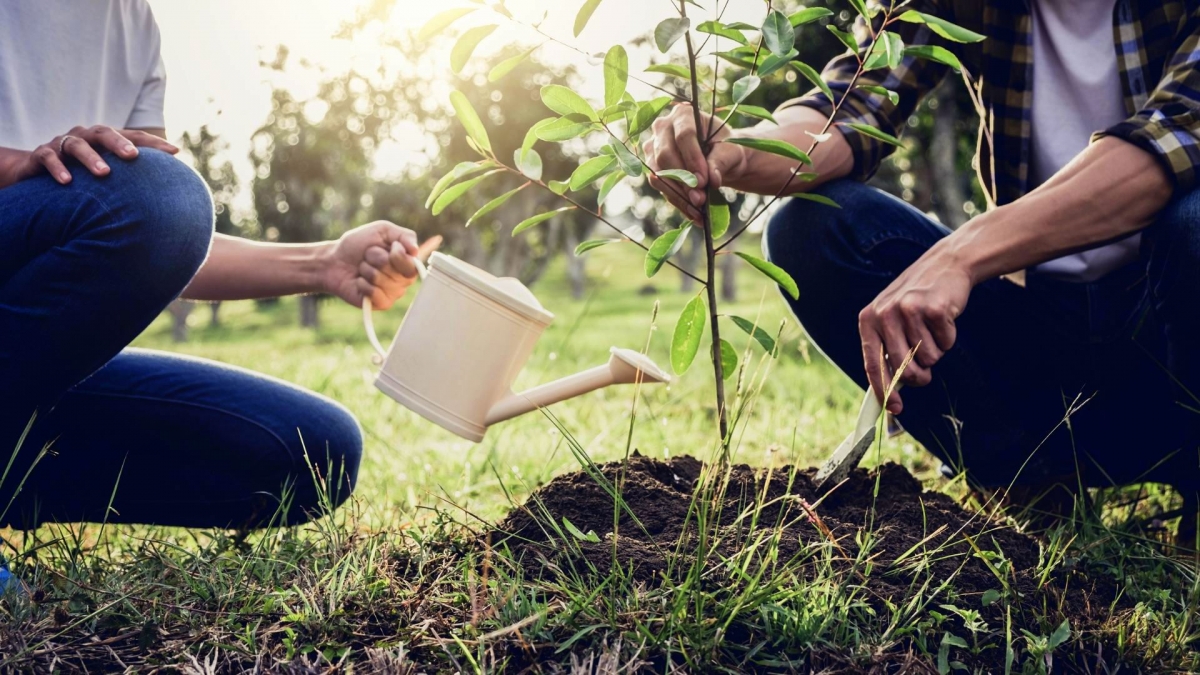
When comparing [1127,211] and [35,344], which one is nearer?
[35,344]

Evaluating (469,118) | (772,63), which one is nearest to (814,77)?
(772,63)

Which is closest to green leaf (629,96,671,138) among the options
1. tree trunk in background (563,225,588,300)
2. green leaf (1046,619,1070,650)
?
green leaf (1046,619,1070,650)

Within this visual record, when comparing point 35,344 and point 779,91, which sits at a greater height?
point 779,91

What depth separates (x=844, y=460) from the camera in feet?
4.91

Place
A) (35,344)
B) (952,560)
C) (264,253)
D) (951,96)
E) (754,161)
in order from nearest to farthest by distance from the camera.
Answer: (952,560) < (35,344) < (754,161) < (264,253) < (951,96)

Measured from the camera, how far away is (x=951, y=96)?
8.50 metres

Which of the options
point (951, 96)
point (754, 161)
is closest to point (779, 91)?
point (951, 96)

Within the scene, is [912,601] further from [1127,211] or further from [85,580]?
[85,580]

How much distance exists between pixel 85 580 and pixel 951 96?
871 centimetres

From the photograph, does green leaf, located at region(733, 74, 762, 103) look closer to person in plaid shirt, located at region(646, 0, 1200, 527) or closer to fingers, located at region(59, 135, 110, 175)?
person in plaid shirt, located at region(646, 0, 1200, 527)

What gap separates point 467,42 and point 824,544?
889 millimetres

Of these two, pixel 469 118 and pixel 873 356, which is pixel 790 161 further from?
pixel 469 118

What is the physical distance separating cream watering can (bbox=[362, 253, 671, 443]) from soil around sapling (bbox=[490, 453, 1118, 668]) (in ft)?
0.70

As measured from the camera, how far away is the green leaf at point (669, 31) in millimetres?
1150
